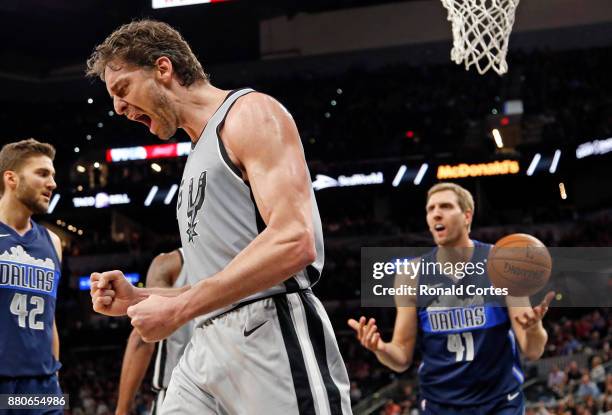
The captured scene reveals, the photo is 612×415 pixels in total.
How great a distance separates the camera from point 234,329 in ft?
8.49

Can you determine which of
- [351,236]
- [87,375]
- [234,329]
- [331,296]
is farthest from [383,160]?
[234,329]

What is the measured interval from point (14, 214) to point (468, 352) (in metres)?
2.72

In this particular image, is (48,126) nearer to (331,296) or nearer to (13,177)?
(331,296)

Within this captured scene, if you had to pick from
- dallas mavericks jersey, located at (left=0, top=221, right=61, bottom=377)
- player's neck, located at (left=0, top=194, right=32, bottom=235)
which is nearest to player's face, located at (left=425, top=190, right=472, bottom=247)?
dallas mavericks jersey, located at (left=0, top=221, right=61, bottom=377)

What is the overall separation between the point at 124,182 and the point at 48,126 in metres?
2.63

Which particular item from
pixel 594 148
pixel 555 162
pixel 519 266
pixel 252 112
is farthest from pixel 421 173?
pixel 252 112

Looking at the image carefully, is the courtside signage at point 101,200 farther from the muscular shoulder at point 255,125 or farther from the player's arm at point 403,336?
the muscular shoulder at point 255,125

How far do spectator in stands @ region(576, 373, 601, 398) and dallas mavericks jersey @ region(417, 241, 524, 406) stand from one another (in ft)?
20.6

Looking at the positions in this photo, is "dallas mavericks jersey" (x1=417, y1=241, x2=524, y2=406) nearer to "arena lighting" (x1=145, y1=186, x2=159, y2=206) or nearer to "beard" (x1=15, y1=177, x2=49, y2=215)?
"beard" (x1=15, y1=177, x2=49, y2=215)

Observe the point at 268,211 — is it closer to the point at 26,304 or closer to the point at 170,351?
the point at 26,304

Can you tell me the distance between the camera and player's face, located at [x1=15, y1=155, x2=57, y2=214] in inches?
199

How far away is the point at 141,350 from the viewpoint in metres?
5.69

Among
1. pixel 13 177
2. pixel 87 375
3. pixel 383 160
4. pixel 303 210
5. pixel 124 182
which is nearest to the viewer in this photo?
pixel 303 210

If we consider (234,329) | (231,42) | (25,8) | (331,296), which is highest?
(231,42)
